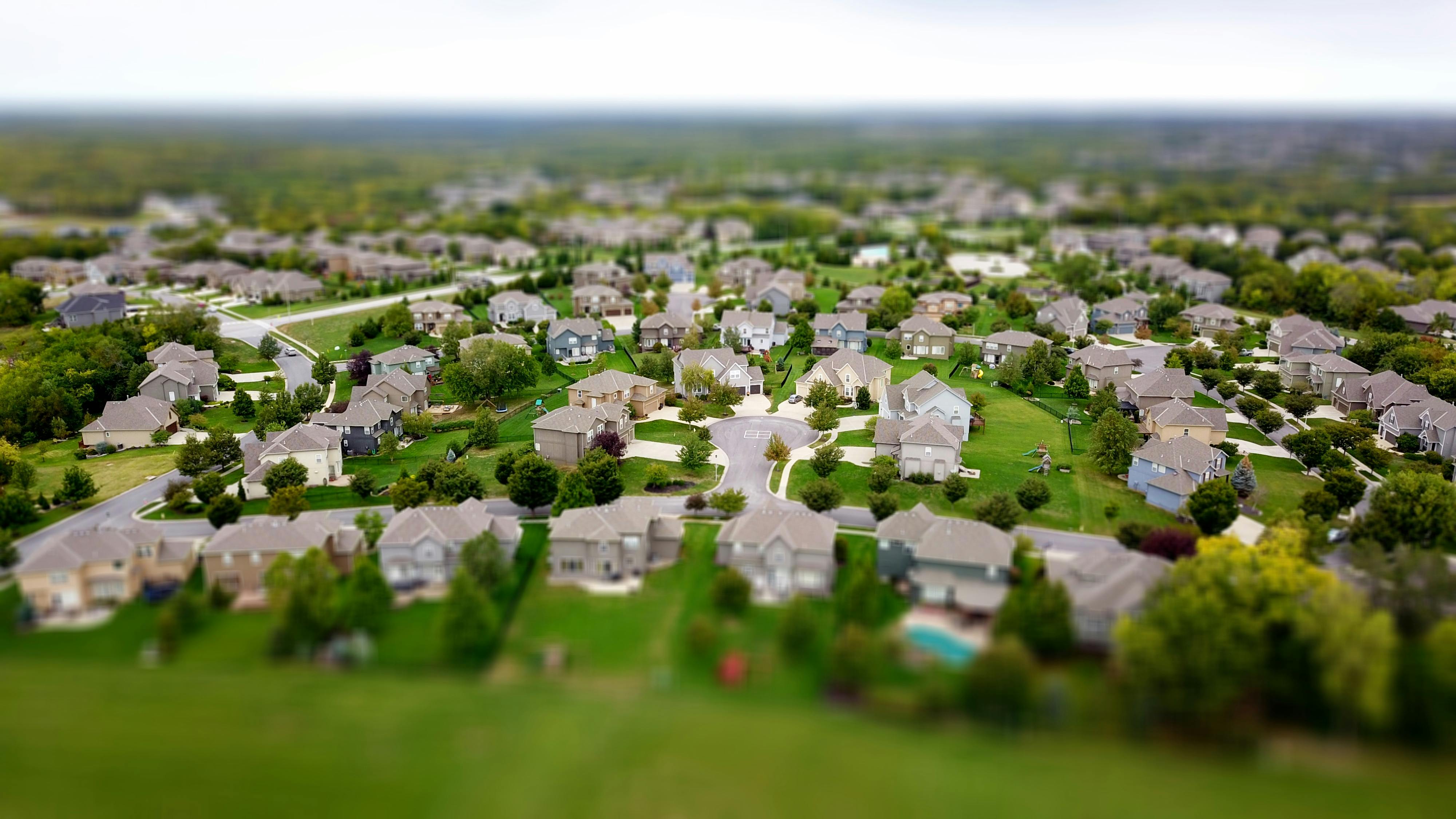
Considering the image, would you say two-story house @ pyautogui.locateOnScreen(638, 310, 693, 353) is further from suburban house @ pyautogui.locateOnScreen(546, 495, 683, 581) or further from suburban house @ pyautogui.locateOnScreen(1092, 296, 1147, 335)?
suburban house @ pyautogui.locateOnScreen(546, 495, 683, 581)

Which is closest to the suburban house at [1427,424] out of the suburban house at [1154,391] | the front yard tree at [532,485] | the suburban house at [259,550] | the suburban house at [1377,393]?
the suburban house at [1377,393]

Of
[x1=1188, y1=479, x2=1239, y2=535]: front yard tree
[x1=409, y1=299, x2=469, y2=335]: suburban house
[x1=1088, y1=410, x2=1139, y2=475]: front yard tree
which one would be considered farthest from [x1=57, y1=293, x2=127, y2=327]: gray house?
[x1=1188, y1=479, x2=1239, y2=535]: front yard tree

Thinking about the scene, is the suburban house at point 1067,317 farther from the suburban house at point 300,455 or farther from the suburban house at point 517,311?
the suburban house at point 300,455

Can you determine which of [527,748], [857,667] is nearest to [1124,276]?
[857,667]

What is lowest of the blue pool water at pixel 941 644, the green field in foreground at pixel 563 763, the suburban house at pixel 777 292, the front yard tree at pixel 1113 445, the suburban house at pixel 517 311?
the green field in foreground at pixel 563 763

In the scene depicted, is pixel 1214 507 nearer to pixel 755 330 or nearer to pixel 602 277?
pixel 755 330

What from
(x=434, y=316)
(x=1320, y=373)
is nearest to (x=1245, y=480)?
(x=1320, y=373)
